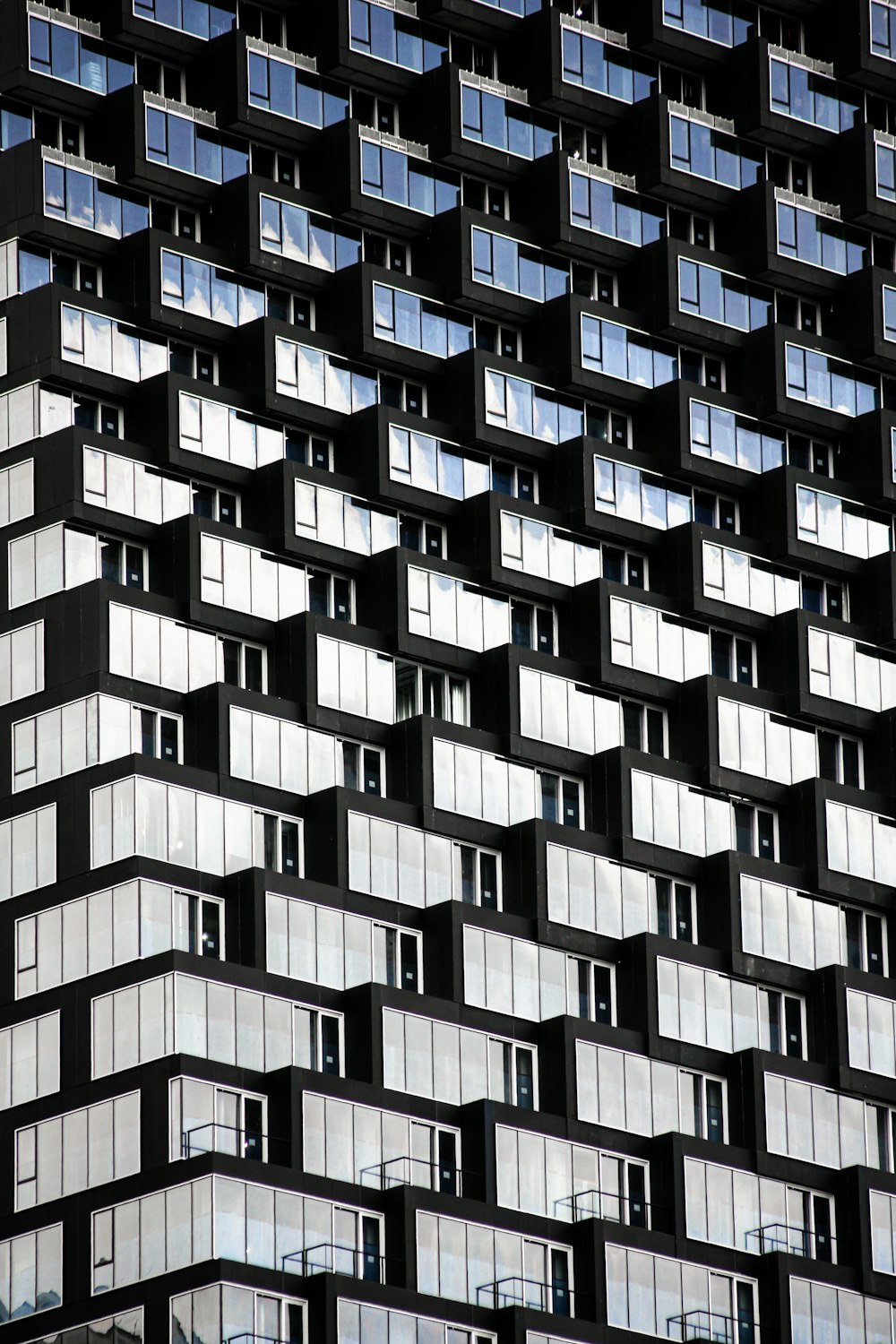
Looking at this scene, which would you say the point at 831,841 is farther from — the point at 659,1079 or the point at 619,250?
the point at 619,250

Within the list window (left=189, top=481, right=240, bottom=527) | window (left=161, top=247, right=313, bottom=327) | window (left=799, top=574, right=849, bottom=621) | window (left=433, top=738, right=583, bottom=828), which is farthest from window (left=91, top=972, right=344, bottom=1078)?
window (left=799, top=574, right=849, bottom=621)

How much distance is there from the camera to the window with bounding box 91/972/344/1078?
11488cm

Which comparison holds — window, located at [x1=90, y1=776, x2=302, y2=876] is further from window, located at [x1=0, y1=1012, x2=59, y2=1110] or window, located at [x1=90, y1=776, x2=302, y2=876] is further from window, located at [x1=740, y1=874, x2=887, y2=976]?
window, located at [x1=740, y1=874, x2=887, y2=976]

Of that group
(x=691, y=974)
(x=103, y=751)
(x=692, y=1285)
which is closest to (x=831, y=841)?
(x=691, y=974)

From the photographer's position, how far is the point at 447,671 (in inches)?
5089

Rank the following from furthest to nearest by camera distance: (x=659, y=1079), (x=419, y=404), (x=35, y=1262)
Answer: (x=419, y=404) → (x=659, y=1079) → (x=35, y=1262)

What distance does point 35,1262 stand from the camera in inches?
4500

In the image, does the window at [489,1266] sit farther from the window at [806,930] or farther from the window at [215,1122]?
the window at [806,930]

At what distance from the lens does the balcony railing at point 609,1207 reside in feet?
397

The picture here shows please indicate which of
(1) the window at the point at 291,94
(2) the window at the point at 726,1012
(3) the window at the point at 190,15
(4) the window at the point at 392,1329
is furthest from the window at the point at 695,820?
(3) the window at the point at 190,15

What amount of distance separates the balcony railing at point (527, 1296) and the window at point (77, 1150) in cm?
1074

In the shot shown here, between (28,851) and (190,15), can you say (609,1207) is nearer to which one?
(28,851)

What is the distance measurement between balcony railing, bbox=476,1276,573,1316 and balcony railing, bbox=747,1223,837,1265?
753 centimetres

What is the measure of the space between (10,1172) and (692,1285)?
785 inches
